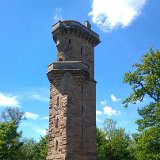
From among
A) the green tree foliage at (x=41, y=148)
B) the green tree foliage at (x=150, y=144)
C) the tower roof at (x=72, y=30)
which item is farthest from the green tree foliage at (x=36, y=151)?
the green tree foliage at (x=150, y=144)

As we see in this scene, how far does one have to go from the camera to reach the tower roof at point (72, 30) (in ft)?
104

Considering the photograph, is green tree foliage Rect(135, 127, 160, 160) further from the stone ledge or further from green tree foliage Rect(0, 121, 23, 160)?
green tree foliage Rect(0, 121, 23, 160)

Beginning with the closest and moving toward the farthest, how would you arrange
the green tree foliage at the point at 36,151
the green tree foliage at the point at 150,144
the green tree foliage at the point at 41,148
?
the green tree foliage at the point at 150,144 → the green tree foliage at the point at 36,151 → the green tree foliage at the point at 41,148

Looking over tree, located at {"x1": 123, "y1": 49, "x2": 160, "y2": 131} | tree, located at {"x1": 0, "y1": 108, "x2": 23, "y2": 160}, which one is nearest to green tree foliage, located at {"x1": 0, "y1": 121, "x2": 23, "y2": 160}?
tree, located at {"x1": 0, "y1": 108, "x2": 23, "y2": 160}

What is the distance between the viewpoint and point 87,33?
32.6 metres

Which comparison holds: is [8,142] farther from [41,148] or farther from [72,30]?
[72,30]

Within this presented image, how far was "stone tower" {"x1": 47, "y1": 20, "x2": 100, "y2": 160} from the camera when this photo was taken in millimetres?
26141

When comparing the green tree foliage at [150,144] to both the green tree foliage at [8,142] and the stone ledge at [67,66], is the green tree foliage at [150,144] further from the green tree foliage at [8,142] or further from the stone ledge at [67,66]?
the green tree foliage at [8,142]

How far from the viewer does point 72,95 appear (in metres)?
27.8

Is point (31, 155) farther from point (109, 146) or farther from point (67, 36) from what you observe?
point (67, 36)

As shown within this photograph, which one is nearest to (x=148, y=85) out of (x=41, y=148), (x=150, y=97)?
(x=150, y=97)

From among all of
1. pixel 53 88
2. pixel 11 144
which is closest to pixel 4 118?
pixel 11 144

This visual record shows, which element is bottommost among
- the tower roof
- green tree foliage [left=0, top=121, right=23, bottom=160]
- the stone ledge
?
green tree foliage [left=0, top=121, right=23, bottom=160]

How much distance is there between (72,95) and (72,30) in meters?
7.63
